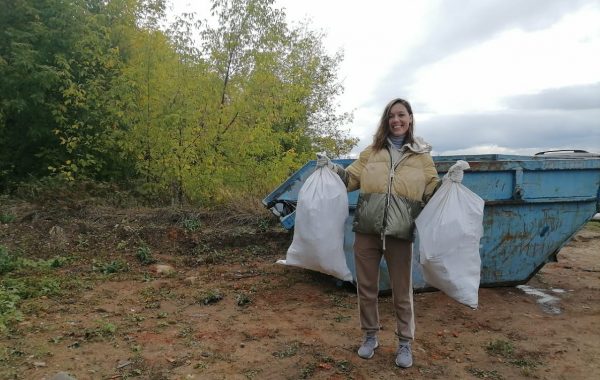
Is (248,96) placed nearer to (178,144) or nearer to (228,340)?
(178,144)

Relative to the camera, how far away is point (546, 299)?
16.8 feet

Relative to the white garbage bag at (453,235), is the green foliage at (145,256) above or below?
below

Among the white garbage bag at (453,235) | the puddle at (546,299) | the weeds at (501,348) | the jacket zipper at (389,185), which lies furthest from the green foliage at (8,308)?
the puddle at (546,299)

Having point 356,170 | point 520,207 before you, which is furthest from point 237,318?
point 520,207

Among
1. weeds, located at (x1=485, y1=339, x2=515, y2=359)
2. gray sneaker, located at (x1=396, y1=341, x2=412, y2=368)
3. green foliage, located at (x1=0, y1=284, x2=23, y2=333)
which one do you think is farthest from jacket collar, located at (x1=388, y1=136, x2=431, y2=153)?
green foliage, located at (x1=0, y1=284, x2=23, y2=333)

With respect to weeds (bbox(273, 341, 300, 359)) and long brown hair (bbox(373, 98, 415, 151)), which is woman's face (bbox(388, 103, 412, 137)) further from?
weeds (bbox(273, 341, 300, 359))

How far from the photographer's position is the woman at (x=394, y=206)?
3.19 metres

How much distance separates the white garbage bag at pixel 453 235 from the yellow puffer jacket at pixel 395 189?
106mm

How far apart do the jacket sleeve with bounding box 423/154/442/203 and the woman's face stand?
25 centimetres

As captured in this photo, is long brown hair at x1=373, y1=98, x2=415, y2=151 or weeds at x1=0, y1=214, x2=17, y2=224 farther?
weeds at x1=0, y1=214, x2=17, y2=224

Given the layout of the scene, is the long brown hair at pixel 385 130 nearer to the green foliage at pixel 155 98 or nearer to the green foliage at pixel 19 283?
the green foliage at pixel 19 283

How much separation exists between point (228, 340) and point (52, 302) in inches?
73.2

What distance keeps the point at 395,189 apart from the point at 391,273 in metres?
0.58

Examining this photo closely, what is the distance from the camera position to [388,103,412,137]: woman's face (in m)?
3.25
